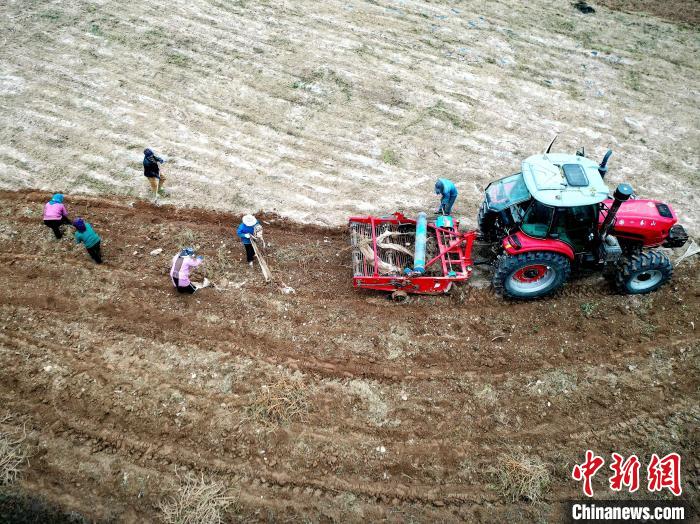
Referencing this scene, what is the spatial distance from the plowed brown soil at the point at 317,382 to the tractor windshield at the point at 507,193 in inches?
58.2

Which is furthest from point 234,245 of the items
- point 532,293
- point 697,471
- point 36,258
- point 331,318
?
point 697,471

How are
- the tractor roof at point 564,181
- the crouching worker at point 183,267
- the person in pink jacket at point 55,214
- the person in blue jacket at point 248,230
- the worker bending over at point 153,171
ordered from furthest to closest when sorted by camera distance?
the worker bending over at point 153,171 → the person in pink jacket at point 55,214 → the person in blue jacket at point 248,230 → the crouching worker at point 183,267 → the tractor roof at point 564,181

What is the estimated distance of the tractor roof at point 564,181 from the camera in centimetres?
624

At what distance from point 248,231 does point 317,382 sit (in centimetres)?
257

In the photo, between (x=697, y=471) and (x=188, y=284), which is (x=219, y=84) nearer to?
(x=188, y=284)

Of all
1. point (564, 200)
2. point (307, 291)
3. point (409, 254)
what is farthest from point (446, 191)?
point (307, 291)

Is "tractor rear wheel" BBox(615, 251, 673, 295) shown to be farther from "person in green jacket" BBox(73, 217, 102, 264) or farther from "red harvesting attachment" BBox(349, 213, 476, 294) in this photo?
"person in green jacket" BBox(73, 217, 102, 264)

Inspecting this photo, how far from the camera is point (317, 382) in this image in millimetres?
6301

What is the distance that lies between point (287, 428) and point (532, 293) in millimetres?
4152

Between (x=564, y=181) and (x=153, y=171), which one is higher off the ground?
(x=564, y=181)

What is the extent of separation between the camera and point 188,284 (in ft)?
23.1

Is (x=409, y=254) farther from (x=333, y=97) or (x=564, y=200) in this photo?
(x=333, y=97)

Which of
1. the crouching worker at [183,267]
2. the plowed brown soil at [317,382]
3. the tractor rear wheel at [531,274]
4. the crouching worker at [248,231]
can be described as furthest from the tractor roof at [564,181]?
the crouching worker at [183,267]

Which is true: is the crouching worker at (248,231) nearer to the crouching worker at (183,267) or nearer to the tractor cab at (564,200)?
the crouching worker at (183,267)
